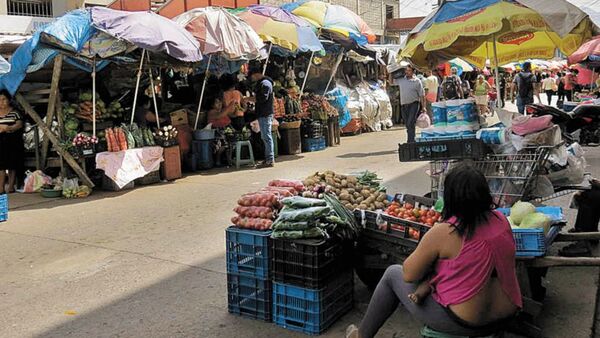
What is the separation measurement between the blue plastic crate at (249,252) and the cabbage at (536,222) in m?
1.88

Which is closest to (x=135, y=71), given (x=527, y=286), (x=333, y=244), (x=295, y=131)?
(x=295, y=131)

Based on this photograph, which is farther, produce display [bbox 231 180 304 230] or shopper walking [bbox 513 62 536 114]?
shopper walking [bbox 513 62 536 114]

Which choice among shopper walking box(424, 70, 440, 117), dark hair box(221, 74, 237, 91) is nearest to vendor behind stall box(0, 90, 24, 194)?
dark hair box(221, 74, 237, 91)

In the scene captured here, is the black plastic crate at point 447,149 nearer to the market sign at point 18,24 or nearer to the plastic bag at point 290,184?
the plastic bag at point 290,184

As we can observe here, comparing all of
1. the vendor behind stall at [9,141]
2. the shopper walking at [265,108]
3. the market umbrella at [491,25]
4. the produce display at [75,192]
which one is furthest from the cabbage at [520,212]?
the vendor behind stall at [9,141]

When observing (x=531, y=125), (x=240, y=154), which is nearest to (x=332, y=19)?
(x=240, y=154)

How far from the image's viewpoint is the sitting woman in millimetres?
3098

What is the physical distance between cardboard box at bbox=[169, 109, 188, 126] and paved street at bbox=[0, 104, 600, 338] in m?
2.02

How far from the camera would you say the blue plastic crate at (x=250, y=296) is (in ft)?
14.3

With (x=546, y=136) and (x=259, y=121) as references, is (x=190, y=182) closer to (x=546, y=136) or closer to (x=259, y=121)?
(x=259, y=121)

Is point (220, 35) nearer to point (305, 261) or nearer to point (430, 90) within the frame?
point (305, 261)

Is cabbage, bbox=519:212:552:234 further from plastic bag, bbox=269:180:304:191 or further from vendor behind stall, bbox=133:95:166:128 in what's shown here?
vendor behind stall, bbox=133:95:166:128

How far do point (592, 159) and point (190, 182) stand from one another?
8233mm

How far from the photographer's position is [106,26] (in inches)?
362
